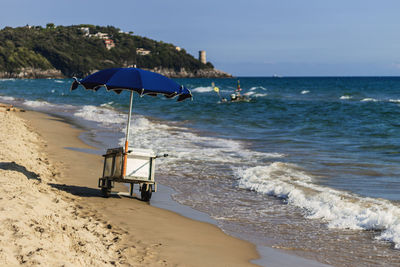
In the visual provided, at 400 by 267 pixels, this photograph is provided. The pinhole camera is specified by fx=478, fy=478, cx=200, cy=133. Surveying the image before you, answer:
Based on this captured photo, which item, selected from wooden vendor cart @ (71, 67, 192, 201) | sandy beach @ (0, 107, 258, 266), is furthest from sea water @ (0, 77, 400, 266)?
wooden vendor cart @ (71, 67, 192, 201)

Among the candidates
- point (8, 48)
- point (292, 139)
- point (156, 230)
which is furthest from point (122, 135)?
point (8, 48)

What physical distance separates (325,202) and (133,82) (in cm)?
425

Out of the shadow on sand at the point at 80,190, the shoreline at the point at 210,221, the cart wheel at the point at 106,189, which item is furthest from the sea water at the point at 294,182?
the shadow on sand at the point at 80,190

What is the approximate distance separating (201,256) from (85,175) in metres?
5.52

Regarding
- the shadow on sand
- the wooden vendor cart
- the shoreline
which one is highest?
the wooden vendor cart

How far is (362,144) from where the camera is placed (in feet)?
59.1

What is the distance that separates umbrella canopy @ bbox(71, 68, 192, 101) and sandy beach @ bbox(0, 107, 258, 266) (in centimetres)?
203

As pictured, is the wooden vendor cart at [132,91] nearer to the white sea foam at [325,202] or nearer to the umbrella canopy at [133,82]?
the umbrella canopy at [133,82]

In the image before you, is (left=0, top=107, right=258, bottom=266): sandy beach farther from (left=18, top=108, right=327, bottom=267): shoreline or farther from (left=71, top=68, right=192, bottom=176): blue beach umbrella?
(left=71, top=68, right=192, bottom=176): blue beach umbrella

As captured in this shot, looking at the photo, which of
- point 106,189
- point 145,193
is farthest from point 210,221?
point 106,189

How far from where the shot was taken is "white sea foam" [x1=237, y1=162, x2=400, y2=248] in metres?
7.75

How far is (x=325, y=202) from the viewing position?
9086 mm

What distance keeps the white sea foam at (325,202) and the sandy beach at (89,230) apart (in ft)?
7.04

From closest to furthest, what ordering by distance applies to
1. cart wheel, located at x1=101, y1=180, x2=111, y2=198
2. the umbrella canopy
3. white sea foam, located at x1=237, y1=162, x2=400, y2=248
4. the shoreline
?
the shoreline
white sea foam, located at x1=237, y1=162, x2=400, y2=248
the umbrella canopy
cart wheel, located at x1=101, y1=180, x2=111, y2=198
